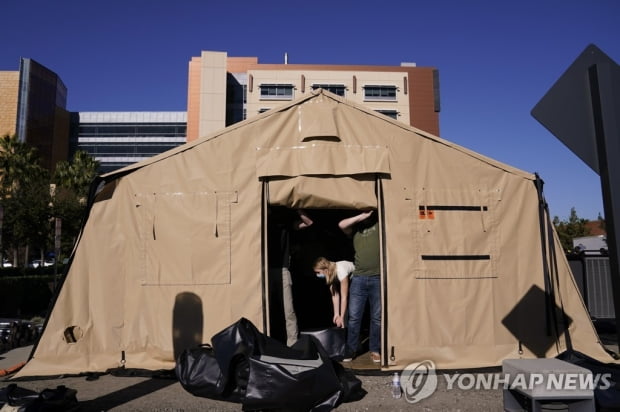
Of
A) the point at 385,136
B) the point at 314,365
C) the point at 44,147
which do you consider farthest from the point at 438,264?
the point at 44,147

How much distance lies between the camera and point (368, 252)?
5.86 meters

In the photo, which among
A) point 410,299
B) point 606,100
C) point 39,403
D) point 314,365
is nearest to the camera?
point 606,100

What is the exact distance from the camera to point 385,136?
19.3 feet

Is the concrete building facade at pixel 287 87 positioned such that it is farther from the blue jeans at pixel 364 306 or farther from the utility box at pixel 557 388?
the utility box at pixel 557 388

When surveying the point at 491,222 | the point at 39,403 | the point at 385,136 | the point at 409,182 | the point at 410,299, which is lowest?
the point at 39,403

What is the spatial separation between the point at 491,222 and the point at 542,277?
94 centimetres

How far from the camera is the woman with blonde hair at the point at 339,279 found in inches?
255

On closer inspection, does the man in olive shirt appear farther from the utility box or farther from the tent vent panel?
the utility box

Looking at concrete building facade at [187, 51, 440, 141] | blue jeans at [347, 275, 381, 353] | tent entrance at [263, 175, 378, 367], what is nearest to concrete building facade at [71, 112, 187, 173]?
concrete building facade at [187, 51, 440, 141]

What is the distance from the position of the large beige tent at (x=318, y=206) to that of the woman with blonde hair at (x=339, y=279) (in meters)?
0.99

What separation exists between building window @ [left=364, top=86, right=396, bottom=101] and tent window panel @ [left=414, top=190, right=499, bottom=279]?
49520 millimetres

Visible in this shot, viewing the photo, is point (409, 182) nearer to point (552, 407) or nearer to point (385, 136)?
point (385, 136)

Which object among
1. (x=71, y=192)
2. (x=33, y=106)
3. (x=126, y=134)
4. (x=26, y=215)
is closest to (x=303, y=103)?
(x=26, y=215)

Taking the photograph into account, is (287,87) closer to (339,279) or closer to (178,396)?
(339,279)
